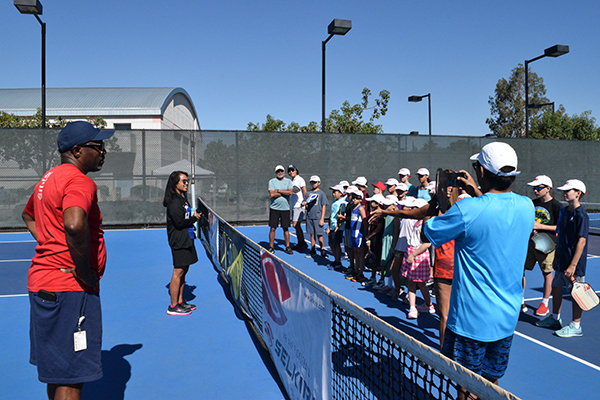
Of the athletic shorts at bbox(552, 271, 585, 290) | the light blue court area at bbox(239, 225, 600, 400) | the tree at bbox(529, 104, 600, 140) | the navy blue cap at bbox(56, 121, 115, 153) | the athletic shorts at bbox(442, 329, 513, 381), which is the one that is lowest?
the light blue court area at bbox(239, 225, 600, 400)

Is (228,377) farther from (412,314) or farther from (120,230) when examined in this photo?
(120,230)

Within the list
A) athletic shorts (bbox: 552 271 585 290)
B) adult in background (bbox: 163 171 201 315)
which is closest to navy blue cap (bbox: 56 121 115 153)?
adult in background (bbox: 163 171 201 315)

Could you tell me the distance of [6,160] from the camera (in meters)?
13.5

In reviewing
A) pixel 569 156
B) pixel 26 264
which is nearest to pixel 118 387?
pixel 26 264

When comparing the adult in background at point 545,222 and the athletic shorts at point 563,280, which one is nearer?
the athletic shorts at point 563,280

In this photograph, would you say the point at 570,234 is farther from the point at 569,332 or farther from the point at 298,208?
the point at 298,208

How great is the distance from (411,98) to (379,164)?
842 cm

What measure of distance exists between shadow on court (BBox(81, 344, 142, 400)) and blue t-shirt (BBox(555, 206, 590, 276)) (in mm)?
4832

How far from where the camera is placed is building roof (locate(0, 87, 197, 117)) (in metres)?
41.5

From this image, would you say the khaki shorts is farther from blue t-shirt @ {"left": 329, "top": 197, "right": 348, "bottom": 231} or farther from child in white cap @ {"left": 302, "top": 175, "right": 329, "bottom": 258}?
child in white cap @ {"left": 302, "top": 175, "right": 329, "bottom": 258}

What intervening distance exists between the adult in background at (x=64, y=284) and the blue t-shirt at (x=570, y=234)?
481 cm

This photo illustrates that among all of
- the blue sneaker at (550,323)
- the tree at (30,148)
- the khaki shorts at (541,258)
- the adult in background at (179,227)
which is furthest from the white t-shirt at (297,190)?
the tree at (30,148)

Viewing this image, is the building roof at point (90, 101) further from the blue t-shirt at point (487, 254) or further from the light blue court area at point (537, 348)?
the blue t-shirt at point (487, 254)

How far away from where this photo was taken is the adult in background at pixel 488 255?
2324 mm
